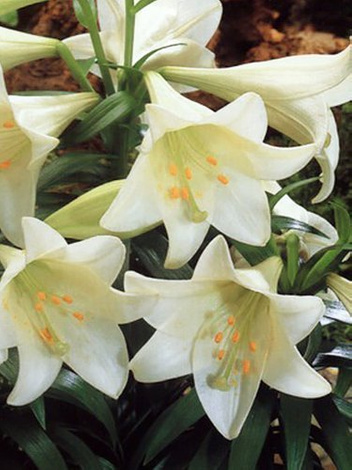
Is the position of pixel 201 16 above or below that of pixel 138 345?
above

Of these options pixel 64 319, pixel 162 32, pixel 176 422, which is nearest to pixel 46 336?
pixel 64 319

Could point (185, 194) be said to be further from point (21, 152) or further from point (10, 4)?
point (10, 4)

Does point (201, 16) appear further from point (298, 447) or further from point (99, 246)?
point (298, 447)

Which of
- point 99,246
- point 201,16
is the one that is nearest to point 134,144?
point 201,16

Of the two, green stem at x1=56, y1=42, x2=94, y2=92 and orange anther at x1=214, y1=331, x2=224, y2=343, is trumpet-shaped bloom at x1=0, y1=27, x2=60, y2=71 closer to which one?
green stem at x1=56, y1=42, x2=94, y2=92

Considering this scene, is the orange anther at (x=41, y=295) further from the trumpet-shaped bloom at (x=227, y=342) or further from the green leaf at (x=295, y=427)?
the green leaf at (x=295, y=427)
